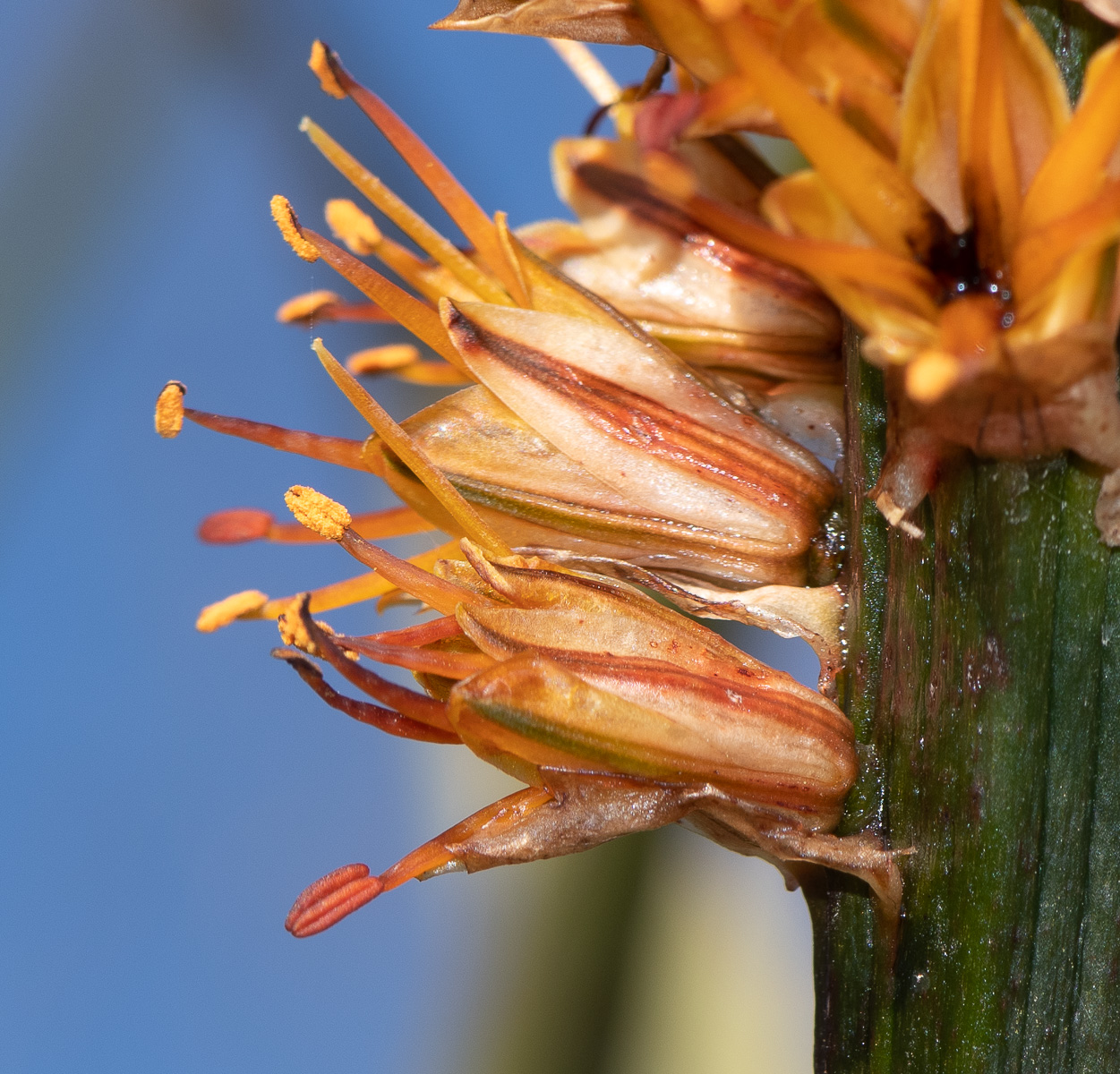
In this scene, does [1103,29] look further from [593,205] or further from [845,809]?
[845,809]

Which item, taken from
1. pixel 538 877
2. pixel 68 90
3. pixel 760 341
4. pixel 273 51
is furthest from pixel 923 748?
pixel 68 90

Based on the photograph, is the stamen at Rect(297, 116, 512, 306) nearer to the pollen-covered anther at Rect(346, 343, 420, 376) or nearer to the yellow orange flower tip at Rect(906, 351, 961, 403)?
the pollen-covered anther at Rect(346, 343, 420, 376)

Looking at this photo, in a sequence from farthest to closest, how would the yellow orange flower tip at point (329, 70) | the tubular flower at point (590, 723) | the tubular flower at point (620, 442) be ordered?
the yellow orange flower tip at point (329, 70) → the tubular flower at point (620, 442) → the tubular flower at point (590, 723)

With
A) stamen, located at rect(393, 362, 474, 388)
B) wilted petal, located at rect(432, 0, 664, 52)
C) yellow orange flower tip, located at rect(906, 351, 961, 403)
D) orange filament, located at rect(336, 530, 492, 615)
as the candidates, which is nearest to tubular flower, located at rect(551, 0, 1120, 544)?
yellow orange flower tip, located at rect(906, 351, 961, 403)

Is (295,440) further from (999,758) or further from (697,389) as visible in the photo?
(999,758)

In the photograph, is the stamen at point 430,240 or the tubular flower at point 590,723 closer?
the tubular flower at point 590,723

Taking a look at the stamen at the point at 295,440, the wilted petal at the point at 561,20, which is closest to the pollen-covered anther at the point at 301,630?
the stamen at the point at 295,440

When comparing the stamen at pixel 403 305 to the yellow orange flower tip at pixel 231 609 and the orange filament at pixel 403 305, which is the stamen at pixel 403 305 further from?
the yellow orange flower tip at pixel 231 609
